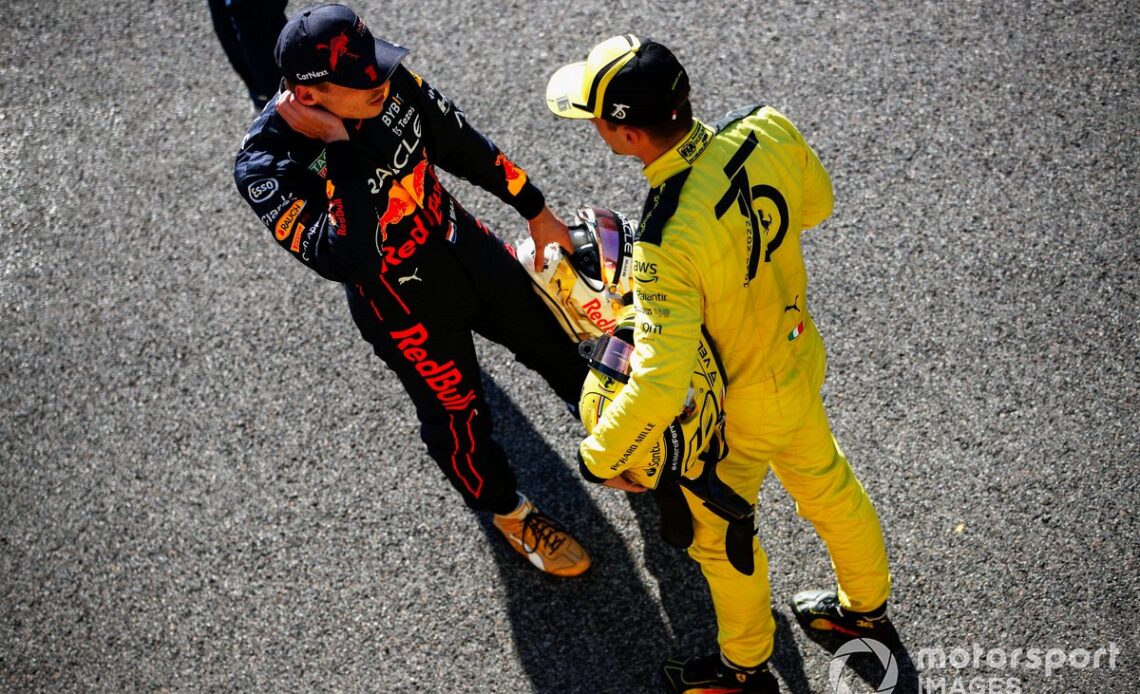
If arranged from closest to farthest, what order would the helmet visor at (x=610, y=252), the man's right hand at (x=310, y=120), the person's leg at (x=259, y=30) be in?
1. the man's right hand at (x=310, y=120)
2. the helmet visor at (x=610, y=252)
3. the person's leg at (x=259, y=30)

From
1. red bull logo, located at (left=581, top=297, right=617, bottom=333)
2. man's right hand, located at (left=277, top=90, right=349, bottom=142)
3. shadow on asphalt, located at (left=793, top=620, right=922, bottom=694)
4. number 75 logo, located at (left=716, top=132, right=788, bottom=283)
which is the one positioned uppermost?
number 75 logo, located at (left=716, top=132, right=788, bottom=283)

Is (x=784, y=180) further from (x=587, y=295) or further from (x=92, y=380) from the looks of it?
(x=92, y=380)

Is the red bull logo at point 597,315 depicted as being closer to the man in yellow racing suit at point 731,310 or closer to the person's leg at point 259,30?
the man in yellow racing suit at point 731,310

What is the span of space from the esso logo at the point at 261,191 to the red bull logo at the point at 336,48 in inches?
20.5

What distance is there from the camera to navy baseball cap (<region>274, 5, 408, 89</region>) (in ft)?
9.68

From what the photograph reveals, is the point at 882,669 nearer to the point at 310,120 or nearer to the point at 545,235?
the point at 545,235

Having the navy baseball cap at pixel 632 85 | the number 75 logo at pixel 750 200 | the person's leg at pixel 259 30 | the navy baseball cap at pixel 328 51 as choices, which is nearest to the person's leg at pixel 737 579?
the number 75 logo at pixel 750 200

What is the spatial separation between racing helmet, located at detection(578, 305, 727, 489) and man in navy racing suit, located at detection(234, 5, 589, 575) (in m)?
0.73

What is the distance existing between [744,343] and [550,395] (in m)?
1.69

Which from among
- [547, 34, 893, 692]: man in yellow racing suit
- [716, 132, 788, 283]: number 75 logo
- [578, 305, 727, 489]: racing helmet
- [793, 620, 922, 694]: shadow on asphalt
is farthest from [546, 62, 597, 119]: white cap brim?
[793, 620, 922, 694]: shadow on asphalt

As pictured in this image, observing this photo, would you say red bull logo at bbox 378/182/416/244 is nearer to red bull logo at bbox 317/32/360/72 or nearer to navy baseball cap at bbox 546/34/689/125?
red bull logo at bbox 317/32/360/72

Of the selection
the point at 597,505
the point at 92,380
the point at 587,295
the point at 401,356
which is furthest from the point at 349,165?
the point at 92,380

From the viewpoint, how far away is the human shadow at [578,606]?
3.77 metres

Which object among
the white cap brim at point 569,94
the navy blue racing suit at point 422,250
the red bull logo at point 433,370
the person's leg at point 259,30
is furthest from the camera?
the person's leg at point 259,30
